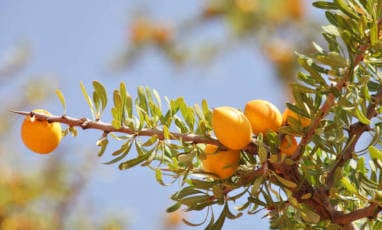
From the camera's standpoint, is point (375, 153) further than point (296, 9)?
No

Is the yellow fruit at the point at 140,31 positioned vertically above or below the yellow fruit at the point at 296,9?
above

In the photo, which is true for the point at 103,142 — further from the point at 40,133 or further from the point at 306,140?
the point at 306,140

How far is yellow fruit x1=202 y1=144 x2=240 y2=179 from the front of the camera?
1.62 ft

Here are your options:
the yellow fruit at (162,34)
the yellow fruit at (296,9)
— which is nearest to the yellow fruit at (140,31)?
the yellow fruit at (162,34)

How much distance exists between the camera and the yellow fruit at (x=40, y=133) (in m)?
0.51

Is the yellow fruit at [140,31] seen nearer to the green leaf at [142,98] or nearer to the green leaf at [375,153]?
the green leaf at [142,98]

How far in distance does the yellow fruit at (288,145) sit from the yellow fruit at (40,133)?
0.21m

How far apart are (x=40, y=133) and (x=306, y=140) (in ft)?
0.80

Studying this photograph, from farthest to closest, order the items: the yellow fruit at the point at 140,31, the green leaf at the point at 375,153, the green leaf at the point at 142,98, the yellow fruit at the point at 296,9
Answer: the yellow fruit at the point at 140,31 < the yellow fruit at the point at 296,9 < the green leaf at the point at 142,98 < the green leaf at the point at 375,153

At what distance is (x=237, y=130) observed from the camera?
479mm

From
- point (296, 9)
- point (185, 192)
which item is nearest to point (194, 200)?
point (185, 192)

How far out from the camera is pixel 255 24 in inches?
90.5

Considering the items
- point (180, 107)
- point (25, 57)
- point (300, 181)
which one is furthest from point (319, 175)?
point (25, 57)

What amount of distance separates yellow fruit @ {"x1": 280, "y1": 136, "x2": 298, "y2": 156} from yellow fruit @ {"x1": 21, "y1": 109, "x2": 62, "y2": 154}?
210mm
